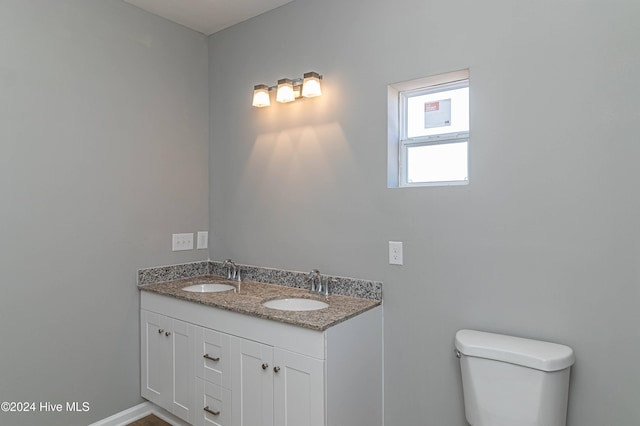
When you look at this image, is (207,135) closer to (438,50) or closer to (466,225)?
(438,50)

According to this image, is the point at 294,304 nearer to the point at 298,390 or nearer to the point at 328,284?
the point at 328,284

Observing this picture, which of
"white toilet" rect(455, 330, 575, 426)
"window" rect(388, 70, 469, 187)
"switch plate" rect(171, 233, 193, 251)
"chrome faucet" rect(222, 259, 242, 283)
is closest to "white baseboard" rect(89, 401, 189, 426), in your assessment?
"chrome faucet" rect(222, 259, 242, 283)

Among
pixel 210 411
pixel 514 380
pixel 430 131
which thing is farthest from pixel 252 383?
pixel 430 131

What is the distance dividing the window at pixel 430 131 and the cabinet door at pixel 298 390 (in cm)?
100

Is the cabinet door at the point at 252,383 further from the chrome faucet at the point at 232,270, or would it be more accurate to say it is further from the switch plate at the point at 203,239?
the switch plate at the point at 203,239

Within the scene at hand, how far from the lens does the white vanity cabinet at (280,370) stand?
5.57ft

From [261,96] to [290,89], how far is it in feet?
0.73

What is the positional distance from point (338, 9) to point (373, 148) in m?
0.85

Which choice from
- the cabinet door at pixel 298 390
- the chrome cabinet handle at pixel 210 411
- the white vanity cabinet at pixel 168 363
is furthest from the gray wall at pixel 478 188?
the chrome cabinet handle at pixel 210 411

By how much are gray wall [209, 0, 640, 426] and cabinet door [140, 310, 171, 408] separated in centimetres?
82

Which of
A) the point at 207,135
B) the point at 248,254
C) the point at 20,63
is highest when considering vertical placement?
the point at 20,63

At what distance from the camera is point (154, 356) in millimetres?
2439

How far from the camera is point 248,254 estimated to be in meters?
2.70

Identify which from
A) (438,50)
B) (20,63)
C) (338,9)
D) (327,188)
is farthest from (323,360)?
(20,63)
